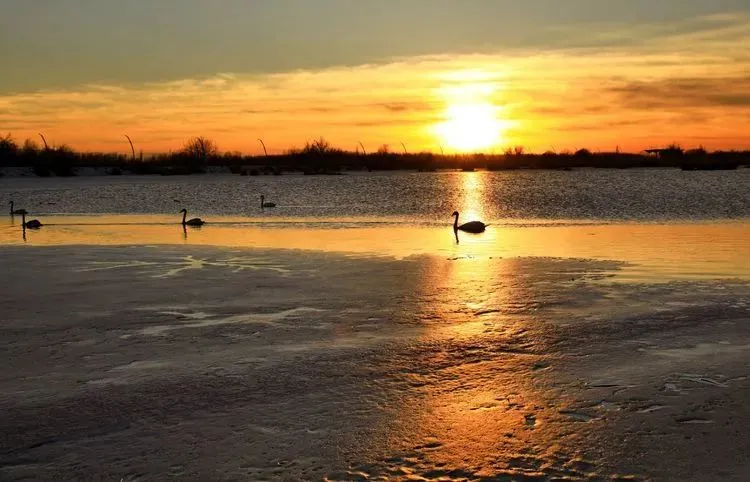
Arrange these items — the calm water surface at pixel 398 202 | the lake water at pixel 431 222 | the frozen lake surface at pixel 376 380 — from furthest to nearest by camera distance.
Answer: the calm water surface at pixel 398 202
the lake water at pixel 431 222
the frozen lake surface at pixel 376 380

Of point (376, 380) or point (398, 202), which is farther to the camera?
point (398, 202)

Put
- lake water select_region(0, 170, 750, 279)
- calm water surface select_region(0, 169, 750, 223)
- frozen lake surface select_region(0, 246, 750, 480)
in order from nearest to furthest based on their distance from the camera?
frozen lake surface select_region(0, 246, 750, 480)
lake water select_region(0, 170, 750, 279)
calm water surface select_region(0, 169, 750, 223)

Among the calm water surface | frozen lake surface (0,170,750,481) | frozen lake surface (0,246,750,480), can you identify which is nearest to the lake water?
the calm water surface

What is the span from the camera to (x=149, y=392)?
19.5ft

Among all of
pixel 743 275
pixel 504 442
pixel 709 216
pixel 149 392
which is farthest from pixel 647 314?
pixel 709 216

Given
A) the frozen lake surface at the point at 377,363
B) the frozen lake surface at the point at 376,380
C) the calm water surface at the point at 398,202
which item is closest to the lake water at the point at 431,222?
the calm water surface at the point at 398,202

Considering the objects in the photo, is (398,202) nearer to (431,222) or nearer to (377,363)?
(431,222)

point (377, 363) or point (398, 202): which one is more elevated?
point (398, 202)

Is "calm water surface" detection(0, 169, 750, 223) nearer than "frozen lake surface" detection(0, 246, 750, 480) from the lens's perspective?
No

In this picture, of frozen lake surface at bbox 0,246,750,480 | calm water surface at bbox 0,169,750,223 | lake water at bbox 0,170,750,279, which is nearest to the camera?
frozen lake surface at bbox 0,246,750,480

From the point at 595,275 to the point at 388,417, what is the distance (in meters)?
7.51

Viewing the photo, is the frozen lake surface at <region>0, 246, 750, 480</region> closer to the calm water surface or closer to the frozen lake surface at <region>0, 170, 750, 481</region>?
the frozen lake surface at <region>0, 170, 750, 481</region>

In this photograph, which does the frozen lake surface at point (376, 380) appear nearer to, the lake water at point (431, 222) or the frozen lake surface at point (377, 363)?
the frozen lake surface at point (377, 363)

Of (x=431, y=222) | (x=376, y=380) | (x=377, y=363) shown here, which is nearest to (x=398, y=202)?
(x=431, y=222)
